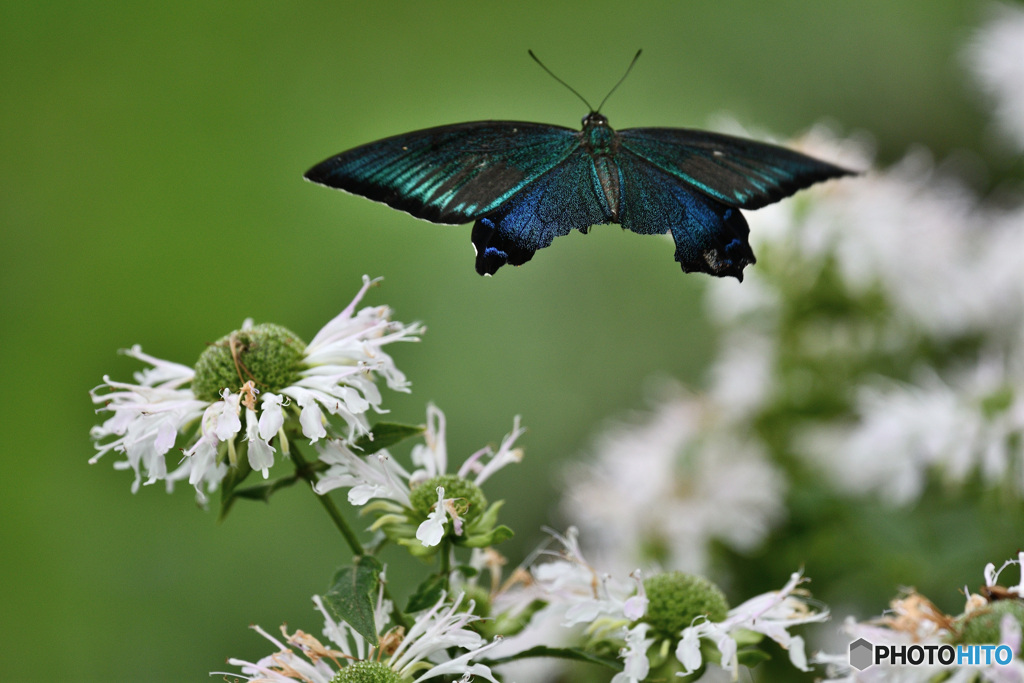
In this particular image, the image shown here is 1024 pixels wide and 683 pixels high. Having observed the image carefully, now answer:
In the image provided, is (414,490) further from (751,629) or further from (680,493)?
(680,493)

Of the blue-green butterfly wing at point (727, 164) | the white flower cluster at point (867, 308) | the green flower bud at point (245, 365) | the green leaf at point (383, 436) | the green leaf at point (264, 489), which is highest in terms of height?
the white flower cluster at point (867, 308)

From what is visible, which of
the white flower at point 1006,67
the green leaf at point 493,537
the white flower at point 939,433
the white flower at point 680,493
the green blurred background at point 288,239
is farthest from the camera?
the green blurred background at point 288,239

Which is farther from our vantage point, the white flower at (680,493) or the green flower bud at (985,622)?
the white flower at (680,493)

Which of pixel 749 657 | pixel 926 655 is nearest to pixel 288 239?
pixel 749 657

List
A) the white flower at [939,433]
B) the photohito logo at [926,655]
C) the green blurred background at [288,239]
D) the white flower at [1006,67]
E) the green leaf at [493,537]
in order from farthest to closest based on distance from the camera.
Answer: the green blurred background at [288,239], the white flower at [1006,67], the white flower at [939,433], the green leaf at [493,537], the photohito logo at [926,655]

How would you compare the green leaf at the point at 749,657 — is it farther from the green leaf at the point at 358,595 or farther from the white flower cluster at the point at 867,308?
the white flower cluster at the point at 867,308

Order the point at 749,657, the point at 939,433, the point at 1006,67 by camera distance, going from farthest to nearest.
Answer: the point at 1006,67 → the point at 939,433 → the point at 749,657

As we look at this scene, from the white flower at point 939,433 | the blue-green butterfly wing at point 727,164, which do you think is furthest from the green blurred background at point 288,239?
the blue-green butterfly wing at point 727,164

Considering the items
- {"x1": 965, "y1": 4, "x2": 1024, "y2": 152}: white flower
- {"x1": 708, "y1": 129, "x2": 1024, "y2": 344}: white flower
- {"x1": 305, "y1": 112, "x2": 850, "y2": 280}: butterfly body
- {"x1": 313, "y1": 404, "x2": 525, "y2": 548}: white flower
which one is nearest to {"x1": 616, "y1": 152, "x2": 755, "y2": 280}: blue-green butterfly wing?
{"x1": 305, "y1": 112, "x2": 850, "y2": 280}: butterfly body
